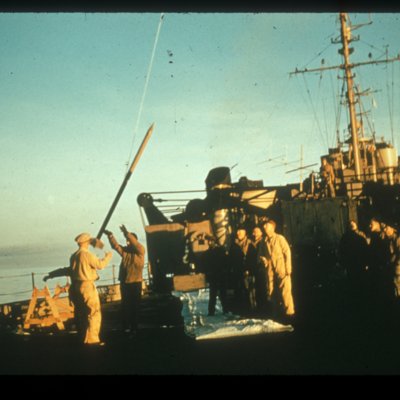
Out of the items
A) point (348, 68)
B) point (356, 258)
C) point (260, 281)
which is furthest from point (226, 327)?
point (348, 68)

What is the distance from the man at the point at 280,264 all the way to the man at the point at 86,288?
3.08 meters

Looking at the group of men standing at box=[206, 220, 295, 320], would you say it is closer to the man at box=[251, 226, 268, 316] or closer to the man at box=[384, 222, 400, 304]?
the man at box=[251, 226, 268, 316]

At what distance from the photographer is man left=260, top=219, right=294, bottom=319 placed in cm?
833

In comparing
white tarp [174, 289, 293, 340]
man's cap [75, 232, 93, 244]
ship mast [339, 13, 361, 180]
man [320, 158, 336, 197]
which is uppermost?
ship mast [339, 13, 361, 180]

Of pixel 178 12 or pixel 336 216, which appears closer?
pixel 178 12

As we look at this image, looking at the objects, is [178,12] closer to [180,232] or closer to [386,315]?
[386,315]

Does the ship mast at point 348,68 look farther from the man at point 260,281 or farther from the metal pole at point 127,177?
the man at point 260,281

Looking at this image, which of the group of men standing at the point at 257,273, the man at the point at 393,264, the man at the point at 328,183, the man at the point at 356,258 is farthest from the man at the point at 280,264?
the man at the point at 328,183

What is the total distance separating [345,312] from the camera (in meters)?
9.05

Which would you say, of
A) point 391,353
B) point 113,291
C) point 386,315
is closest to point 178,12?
point 391,353

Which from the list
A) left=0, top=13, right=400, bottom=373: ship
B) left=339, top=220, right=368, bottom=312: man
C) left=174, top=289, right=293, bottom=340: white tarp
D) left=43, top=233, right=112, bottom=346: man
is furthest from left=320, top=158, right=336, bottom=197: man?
left=43, top=233, right=112, bottom=346: man

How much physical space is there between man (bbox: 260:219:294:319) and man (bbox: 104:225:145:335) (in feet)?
7.99

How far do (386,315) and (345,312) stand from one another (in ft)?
2.90

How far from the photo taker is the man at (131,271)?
8.36m
